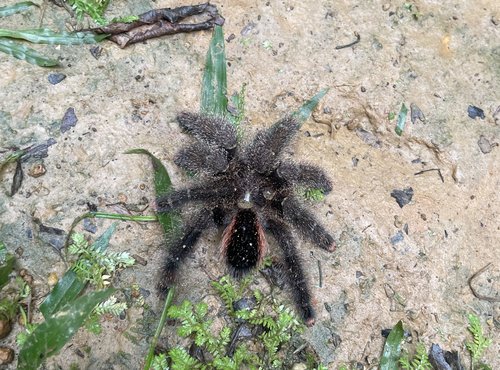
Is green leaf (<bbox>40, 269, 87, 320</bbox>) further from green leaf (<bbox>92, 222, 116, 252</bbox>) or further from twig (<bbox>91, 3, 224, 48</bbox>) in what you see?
twig (<bbox>91, 3, 224, 48</bbox>)

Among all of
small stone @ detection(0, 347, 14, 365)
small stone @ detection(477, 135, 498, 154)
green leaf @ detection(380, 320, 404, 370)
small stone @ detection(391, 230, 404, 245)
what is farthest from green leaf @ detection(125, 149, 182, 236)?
small stone @ detection(477, 135, 498, 154)

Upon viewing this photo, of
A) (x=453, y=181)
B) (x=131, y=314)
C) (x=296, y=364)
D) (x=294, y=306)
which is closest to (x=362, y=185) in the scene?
(x=453, y=181)

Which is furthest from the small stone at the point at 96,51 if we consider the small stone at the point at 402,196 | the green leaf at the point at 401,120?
the small stone at the point at 402,196

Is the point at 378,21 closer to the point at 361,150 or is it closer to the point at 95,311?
the point at 361,150

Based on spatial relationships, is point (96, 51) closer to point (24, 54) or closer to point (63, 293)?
point (24, 54)

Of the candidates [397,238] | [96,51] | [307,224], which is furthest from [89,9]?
[397,238]

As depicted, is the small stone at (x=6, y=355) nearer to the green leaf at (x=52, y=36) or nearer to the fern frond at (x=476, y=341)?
the green leaf at (x=52, y=36)
